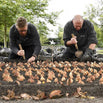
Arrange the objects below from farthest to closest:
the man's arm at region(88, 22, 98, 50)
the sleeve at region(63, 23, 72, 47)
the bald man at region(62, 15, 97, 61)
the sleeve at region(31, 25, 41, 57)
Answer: the sleeve at region(63, 23, 72, 47), the man's arm at region(88, 22, 98, 50), the bald man at region(62, 15, 97, 61), the sleeve at region(31, 25, 41, 57)

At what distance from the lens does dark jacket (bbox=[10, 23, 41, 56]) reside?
18.2 ft

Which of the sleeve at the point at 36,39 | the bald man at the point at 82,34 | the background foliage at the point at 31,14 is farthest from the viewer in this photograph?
the background foliage at the point at 31,14

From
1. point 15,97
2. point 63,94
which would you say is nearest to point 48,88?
point 63,94

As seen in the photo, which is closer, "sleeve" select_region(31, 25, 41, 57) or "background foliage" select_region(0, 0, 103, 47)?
"sleeve" select_region(31, 25, 41, 57)

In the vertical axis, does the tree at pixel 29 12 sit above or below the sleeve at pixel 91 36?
above

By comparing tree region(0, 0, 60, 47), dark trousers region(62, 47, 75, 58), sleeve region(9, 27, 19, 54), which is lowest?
dark trousers region(62, 47, 75, 58)

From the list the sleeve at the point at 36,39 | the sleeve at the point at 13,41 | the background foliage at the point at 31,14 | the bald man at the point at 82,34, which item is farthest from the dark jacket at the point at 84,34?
the background foliage at the point at 31,14

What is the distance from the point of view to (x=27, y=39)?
574 centimetres

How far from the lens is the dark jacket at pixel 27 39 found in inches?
218

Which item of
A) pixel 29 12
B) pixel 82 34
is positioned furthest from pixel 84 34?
pixel 29 12

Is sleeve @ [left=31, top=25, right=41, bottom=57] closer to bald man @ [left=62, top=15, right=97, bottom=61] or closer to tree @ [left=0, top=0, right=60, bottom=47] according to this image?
bald man @ [left=62, top=15, right=97, bottom=61]

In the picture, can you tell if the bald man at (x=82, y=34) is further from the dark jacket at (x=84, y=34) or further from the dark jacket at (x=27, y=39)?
the dark jacket at (x=27, y=39)

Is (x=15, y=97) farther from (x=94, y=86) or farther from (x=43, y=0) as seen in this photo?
(x=43, y=0)

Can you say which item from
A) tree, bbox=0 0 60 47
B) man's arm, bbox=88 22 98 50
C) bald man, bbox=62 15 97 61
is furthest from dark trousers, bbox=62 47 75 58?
tree, bbox=0 0 60 47
